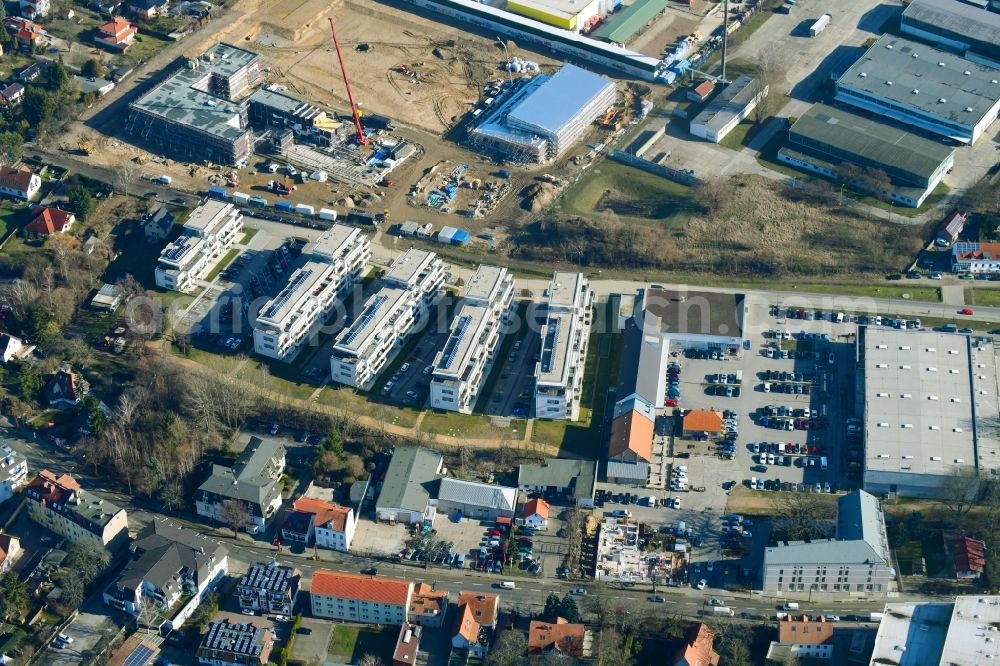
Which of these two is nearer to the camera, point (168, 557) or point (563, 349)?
point (168, 557)

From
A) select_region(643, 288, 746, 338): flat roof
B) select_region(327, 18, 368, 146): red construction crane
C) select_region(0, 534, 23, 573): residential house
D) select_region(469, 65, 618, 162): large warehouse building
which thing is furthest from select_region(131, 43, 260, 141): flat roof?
select_region(0, 534, 23, 573): residential house

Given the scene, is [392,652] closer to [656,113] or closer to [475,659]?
[475,659]

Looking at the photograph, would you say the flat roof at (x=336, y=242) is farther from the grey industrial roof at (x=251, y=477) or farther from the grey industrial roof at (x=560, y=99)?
the grey industrial roof at (x=560, y=99)

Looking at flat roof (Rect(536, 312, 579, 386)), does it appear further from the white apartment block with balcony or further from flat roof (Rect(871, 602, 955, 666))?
flat roof (Rect(871, 602, 955, 666))

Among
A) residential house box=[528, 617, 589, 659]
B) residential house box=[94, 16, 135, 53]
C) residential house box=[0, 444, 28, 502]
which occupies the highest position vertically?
residential house box=[94, 16, 135, 53]

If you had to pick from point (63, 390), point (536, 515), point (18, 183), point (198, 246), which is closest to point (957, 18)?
point (536, 515)

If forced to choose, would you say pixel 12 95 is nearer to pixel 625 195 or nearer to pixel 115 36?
pixel 115 36
